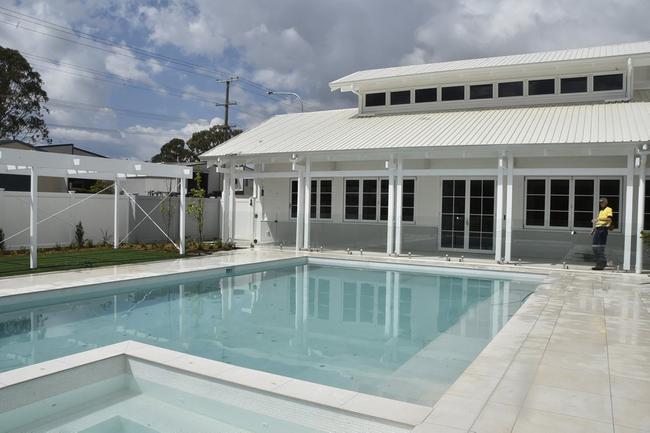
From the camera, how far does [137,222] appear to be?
58.8 feet

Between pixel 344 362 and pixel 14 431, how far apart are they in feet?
11.4

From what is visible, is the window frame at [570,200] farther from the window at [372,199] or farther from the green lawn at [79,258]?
the green lawn at [79,258]

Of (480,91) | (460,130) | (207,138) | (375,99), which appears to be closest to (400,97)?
(375,99)

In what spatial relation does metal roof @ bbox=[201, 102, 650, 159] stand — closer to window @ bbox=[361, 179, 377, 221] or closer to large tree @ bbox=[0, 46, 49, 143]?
window @ bbox=[361, 179, 377, 221]

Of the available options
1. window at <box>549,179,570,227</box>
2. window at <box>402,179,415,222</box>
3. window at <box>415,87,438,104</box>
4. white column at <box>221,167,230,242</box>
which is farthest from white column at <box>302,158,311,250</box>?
window at <box>549,179,570,227</box>

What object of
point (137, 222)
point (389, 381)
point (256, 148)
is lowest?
point (389, 381)

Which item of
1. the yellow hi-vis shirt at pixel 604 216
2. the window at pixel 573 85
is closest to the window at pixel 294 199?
the window at pixel 573 85

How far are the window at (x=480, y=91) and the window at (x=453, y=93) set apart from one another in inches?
11.8

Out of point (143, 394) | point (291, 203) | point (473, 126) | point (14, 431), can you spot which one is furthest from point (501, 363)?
point (291, 203)

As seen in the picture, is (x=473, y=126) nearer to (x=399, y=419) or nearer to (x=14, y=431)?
(x=399, y=419)

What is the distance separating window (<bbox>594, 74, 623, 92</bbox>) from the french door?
4.50 metres

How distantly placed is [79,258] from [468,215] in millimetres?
10800

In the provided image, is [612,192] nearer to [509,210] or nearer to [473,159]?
[509,210]

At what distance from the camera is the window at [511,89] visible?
17281 millimetres
